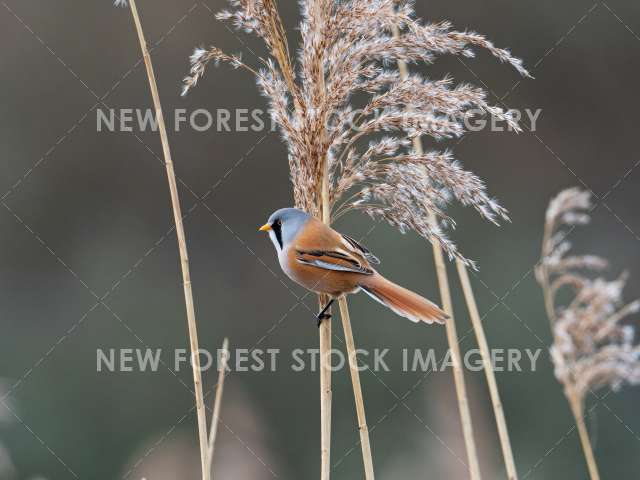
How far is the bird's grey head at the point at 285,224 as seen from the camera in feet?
5.36

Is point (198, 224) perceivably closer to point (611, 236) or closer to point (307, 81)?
point (611, 236)

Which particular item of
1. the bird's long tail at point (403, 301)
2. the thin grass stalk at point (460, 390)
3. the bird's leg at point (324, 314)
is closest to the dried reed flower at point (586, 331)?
the thin grass stalk at point (460, 390)

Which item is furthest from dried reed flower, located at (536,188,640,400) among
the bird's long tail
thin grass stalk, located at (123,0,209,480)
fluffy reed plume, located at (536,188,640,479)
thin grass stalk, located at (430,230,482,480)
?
thin grass stalk, located at (123,0,209,480)

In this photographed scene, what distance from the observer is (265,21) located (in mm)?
1534

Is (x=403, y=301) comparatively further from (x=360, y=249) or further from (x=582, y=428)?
(x=582, y=428)

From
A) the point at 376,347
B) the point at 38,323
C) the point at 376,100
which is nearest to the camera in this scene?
the point at 376,100

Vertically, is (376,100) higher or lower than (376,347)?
higher

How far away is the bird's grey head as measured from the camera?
5.36 feet

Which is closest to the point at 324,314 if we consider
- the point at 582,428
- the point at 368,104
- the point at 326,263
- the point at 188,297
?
the point at 326,263

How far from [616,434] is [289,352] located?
1659mm

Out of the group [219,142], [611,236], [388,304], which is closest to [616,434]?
[611,236]

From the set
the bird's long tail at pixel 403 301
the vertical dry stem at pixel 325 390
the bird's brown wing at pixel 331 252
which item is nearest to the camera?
the vertical dry stem at pixel 325 390

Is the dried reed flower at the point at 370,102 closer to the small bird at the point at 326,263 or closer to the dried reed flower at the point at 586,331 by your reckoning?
the small bird at the point at 326,263

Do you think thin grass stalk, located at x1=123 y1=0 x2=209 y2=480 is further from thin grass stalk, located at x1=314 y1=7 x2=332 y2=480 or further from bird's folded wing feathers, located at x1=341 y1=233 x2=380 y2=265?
bird's folded wing feathers, located at x1=341 y1=233 x2=380 y2=265
